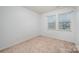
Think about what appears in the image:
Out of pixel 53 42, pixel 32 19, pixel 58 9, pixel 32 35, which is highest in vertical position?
pixel 58 9

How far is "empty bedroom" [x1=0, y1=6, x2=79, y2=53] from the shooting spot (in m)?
1.99

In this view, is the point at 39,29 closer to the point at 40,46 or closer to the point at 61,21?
the point at 40,46

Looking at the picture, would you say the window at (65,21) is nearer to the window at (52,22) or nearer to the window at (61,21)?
the window at (61,21)

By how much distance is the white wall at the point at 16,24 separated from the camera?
1.99 m

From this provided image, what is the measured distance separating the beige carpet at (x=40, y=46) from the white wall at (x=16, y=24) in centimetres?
11

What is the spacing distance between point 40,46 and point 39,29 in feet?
1.10

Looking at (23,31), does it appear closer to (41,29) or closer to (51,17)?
(41,29)

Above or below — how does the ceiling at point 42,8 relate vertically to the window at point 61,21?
above

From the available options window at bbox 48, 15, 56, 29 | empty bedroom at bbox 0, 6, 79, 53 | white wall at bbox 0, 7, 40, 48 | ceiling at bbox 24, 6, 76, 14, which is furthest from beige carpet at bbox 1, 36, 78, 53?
ceiling at bbox 24, 6, 76, 14

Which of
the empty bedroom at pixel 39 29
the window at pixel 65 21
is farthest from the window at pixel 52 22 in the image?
the window at pixel 65 21

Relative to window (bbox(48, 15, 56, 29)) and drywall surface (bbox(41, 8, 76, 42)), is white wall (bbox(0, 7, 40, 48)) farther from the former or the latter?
window (bbox(48, 15, 56, 29))
